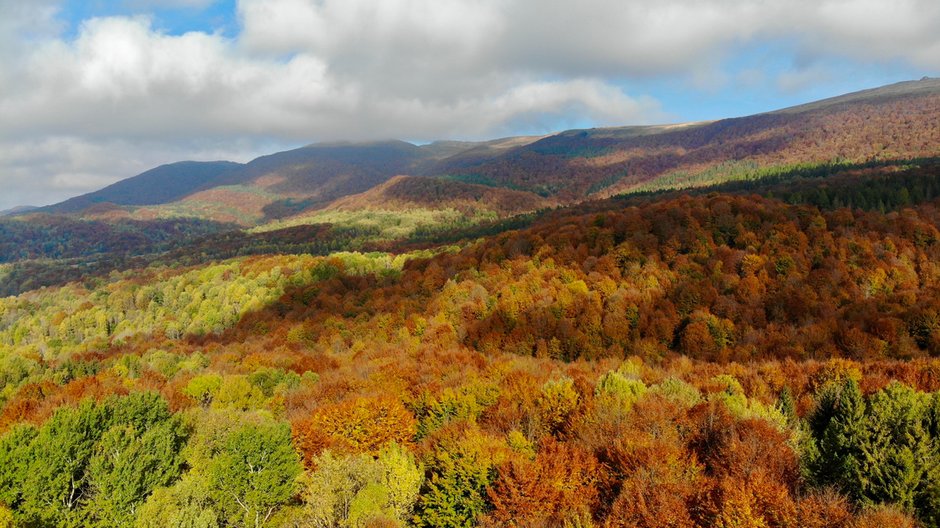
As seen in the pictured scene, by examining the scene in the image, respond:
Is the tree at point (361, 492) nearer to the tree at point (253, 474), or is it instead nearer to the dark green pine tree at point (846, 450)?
the tree at point (253, 474)

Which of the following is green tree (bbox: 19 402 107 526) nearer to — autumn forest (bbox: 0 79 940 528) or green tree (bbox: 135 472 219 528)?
autumn forest (bbox: 0 79 940 528)

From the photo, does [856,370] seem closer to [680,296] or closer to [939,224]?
[680,296]

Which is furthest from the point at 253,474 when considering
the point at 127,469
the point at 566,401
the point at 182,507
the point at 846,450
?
the point at 846,450

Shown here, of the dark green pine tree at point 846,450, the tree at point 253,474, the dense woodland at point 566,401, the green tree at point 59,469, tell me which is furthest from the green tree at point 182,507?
the dark green pine tree at point 846,450

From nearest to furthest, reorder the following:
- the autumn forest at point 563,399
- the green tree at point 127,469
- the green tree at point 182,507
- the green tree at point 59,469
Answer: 1. the green tree at point 182,507
2. the autumn forest at point 563,399
3. the green tree at point 59,469
4. the green tree at point 127,469

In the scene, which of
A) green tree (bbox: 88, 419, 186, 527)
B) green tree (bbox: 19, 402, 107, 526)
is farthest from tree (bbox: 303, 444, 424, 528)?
green tree (bbox: 19, 402, 107, 526)

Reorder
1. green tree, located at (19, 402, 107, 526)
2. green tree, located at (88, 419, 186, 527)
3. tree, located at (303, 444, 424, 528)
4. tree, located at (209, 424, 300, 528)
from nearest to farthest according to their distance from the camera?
tree, located at (303, 444, 424, 528) < green tree, located at (19, 402, 107, 526) < green tree, located at (88, 419, 186, 527) < tree, located at (209, 424, 300, 528)

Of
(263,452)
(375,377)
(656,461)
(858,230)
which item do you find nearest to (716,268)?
(858,230)

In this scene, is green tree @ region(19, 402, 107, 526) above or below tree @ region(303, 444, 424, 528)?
above
